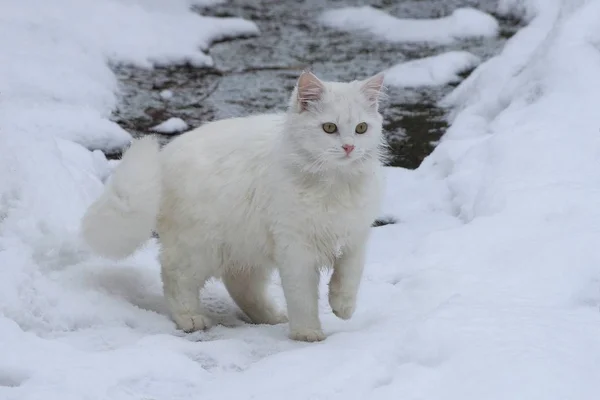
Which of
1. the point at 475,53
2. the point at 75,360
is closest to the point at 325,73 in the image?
the point at 475,53

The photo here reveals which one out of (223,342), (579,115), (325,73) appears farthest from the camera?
(325,73)

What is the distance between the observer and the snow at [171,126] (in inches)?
287

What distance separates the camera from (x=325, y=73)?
8.95 metres

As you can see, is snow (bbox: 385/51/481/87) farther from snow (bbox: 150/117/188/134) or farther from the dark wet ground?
snow (bbox: 150/117/188/134)

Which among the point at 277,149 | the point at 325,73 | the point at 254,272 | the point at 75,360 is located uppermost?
the point at 277,149

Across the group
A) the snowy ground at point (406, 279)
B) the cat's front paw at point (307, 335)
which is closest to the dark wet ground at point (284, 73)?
the snowy ground at point (406, 279)

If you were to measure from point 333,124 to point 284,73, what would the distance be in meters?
5.53

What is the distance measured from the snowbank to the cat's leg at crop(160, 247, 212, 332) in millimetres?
1449

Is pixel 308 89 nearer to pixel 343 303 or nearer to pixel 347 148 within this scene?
pixel 347 148

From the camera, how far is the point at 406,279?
431cm

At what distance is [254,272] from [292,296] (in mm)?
513

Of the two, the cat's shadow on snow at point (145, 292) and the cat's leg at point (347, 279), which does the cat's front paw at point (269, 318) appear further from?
the cat's leg at point (347, 279)

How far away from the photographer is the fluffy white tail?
3957 mm

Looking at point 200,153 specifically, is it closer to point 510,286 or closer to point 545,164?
point 510,286
